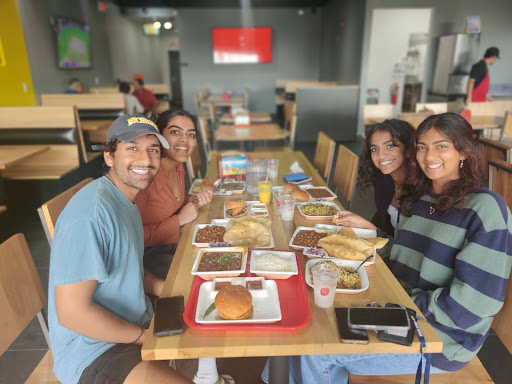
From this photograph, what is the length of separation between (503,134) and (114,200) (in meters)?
4.88

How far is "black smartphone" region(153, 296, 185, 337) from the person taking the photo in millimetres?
991

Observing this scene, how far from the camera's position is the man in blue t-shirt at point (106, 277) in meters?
1.04

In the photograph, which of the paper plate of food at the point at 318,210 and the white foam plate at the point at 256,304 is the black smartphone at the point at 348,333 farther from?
the paper plate of food at the point at 318,210

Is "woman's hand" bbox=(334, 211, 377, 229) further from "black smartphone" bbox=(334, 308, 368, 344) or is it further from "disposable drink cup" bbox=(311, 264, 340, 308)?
"black smartphone" bbox=(334, 308, 368, 344)

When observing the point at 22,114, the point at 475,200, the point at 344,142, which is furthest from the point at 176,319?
the point at 344,142

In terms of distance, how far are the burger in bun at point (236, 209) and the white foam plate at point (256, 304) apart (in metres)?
0.65

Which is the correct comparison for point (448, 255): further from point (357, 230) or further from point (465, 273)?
point (357, 230)

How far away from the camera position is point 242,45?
9977 mm

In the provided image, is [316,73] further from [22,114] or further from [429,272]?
[429,272]

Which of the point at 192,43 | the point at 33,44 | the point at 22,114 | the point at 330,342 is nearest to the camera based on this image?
the point at 330,342

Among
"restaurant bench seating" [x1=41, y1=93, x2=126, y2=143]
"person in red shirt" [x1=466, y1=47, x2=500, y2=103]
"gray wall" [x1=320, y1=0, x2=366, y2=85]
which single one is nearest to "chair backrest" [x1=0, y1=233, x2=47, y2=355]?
"restaurant bench seating" [x1=41, y1=93, x2=126, y2=143]

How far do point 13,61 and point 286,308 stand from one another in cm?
612

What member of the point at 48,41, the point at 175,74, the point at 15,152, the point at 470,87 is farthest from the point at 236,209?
the point at 175,74

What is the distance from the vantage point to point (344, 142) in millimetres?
6824
